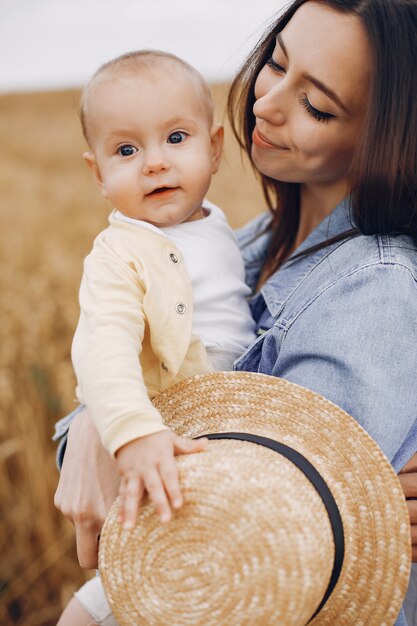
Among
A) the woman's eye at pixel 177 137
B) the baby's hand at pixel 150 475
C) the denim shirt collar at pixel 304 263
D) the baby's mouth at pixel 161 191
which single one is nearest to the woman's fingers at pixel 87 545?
the baby's hand at pixel 150 475

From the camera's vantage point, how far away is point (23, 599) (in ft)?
9.62

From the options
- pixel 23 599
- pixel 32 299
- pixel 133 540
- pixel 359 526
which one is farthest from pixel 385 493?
pixel 32 299

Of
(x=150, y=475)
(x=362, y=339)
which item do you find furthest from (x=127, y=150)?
(x=150, y=475)

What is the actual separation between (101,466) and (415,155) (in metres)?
1.05

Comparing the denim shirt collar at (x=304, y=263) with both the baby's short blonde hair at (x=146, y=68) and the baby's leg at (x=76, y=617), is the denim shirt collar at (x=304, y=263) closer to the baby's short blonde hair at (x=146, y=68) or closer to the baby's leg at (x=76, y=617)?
the baby's short blonde hair at (x=146, y=68)

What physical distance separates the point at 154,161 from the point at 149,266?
0.94ft

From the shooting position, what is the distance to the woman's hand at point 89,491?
1.64 meters

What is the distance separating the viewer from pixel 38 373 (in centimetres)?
349

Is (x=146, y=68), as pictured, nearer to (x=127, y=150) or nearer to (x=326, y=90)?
(x=127, y=150)

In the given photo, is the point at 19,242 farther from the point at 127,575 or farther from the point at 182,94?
the point at 127,575

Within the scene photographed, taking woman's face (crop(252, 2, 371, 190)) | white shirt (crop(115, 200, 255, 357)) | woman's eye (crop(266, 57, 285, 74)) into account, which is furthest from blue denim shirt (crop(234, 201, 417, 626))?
woman's eye (crop(266, 57, 285, 74))

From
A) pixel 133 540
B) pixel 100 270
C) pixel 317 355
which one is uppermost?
pixel 100 270

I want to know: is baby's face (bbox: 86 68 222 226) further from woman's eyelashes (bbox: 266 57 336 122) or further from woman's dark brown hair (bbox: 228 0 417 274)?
woman's dark brown hair (bbox: 228 0 417 274)

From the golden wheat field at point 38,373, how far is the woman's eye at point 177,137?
0.53 meters
